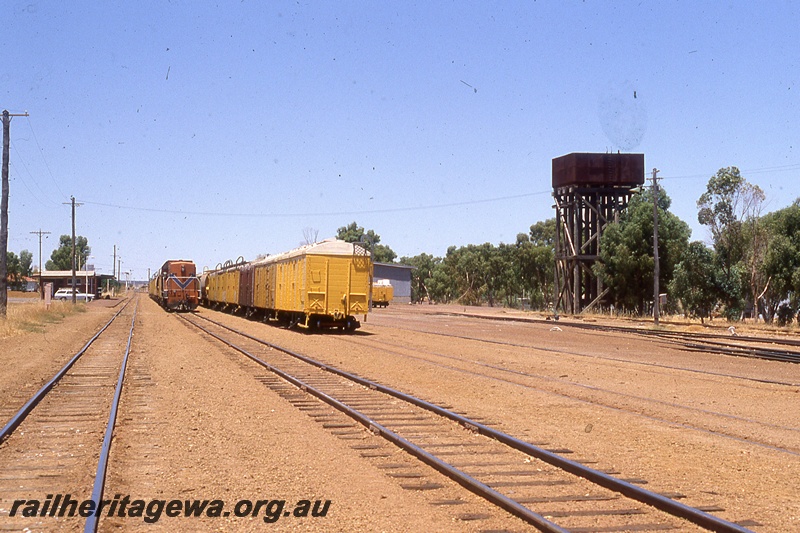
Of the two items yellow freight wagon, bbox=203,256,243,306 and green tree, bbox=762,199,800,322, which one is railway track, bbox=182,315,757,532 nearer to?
green tree, bbox=762,199,800,322

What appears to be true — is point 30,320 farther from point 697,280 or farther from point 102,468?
point 697,280

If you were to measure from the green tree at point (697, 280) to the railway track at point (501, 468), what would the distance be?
38.2 meters

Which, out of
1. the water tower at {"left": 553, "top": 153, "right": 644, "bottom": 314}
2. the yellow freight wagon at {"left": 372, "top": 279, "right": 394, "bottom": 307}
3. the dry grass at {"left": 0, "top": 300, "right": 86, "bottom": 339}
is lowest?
the dry grass at {"left": 0, "top": 300, "right": 86, "bottom": 339}

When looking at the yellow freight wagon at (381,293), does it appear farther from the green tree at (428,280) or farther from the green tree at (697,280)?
the green tree at (697,280)

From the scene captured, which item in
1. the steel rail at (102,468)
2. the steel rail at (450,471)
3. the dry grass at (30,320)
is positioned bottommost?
the steel rail at (102,468)

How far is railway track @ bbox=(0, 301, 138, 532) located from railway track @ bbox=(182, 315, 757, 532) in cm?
285

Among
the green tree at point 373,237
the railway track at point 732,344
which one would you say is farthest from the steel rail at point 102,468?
the green tree at point 373,237

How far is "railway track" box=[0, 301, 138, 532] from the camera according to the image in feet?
21.1

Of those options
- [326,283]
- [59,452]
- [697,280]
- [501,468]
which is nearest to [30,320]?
[326,283]

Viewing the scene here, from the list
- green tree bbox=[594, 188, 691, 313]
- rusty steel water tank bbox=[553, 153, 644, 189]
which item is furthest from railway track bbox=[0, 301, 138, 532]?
rusty steel water tank bbox=[553, 153, 644, 189]

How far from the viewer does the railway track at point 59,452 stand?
6445 millimetres

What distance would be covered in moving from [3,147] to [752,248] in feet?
144

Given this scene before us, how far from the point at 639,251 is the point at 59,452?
49229 millimetres

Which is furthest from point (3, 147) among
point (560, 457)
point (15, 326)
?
point (560, 457)
